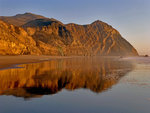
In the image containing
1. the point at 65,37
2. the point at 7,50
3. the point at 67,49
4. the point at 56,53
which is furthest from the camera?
the point at 65,37

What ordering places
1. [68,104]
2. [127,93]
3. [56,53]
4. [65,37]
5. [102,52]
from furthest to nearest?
1. [102,52]
2. [65,37]
3. [56,53]
4. [127,93]
5. [68,104]

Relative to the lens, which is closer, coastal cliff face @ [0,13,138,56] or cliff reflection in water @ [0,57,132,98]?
cliff reflection in water @ [0,57,132,98]

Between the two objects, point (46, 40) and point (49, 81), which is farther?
point (46, 40)

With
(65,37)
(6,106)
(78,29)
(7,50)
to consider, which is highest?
(78,29)

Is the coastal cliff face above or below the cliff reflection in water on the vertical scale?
above

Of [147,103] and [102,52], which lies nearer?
[147,103]

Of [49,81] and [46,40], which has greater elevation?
[46,40]

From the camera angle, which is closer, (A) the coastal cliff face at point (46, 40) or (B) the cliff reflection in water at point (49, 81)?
(B) the cliff reflection in water at point (49, 81)

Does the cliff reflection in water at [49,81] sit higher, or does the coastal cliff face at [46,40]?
the coastal cliff face at [46,40]

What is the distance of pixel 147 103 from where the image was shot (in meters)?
7.18

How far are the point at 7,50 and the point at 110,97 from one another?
46.7 metres

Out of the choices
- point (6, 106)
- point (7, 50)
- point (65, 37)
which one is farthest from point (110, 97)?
point (65, 37)

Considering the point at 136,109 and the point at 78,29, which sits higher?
the point at 78,29

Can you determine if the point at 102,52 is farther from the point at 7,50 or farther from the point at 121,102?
the point at 121,102
